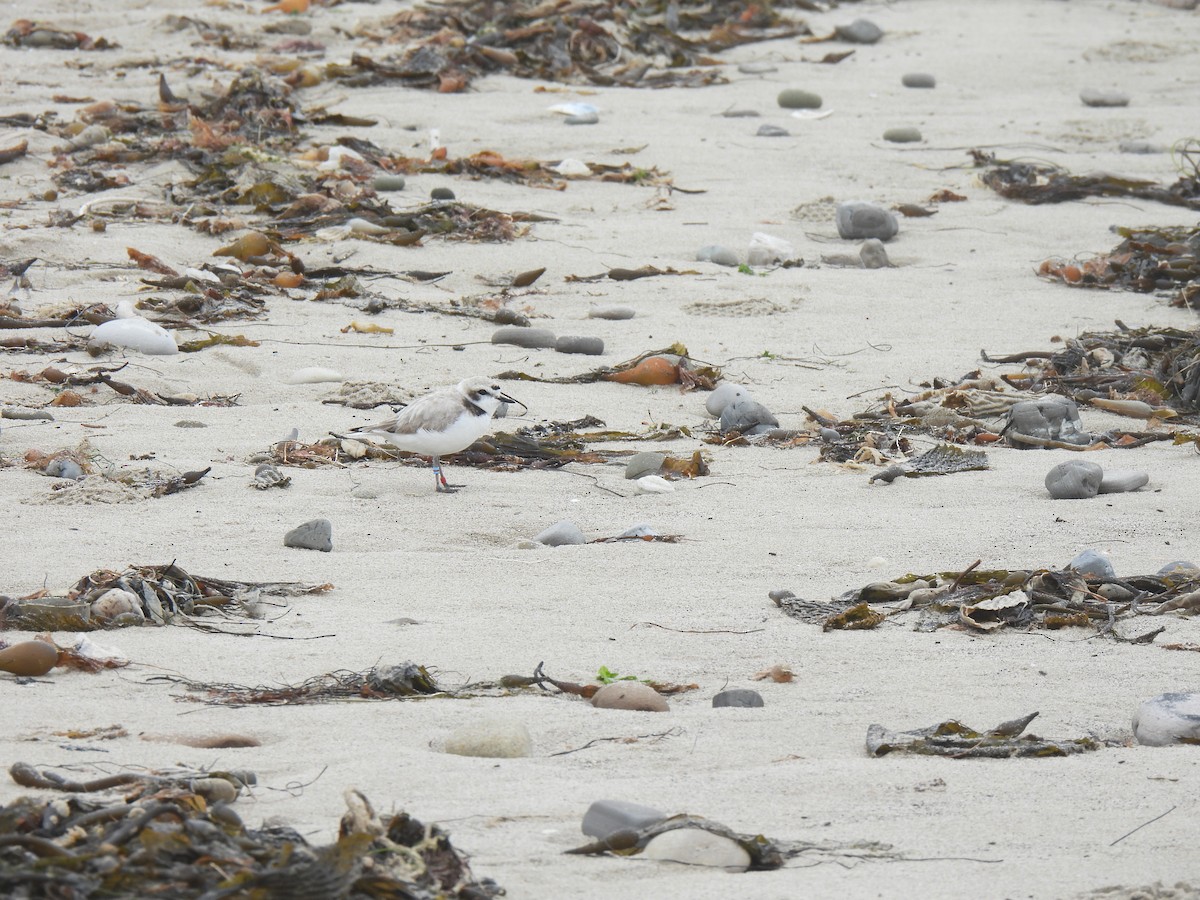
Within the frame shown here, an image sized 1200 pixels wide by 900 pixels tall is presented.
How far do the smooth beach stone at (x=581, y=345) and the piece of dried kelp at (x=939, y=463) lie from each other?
5.95ft

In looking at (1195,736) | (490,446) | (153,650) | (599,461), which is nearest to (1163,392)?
(599,461)

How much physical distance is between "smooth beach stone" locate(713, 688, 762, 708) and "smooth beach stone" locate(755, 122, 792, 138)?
7687 millimetres

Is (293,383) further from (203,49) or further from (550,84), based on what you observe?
(203,49)

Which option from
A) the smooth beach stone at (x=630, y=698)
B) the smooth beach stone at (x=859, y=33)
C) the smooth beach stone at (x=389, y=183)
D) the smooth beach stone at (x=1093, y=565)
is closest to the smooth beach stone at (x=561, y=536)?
the smooth beach stone at (x=630, y=698)

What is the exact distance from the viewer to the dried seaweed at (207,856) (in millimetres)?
2293

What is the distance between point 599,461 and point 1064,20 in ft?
33.6

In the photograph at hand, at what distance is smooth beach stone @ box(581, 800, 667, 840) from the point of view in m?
2.70

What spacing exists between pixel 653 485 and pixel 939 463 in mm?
1161

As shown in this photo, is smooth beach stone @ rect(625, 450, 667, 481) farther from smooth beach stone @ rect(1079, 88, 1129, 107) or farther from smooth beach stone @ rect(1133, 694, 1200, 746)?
smooth beach stone @ rect(1079, 88, 1129, 107)

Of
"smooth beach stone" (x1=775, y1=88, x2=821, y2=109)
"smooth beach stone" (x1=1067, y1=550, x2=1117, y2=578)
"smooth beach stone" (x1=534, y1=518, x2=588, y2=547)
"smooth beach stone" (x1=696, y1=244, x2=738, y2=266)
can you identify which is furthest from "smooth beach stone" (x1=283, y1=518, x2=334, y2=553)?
"smooth beach stone" (x1=775, y1=88, x2=821, y2=109)

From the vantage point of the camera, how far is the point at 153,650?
3.73m

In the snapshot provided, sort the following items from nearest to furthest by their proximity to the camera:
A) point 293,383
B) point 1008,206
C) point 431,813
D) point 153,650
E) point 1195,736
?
point 431,813 < point 1195,736 < point 153,650 < point 293,383 < point 1008,206

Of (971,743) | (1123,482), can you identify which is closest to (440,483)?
(1123,482)

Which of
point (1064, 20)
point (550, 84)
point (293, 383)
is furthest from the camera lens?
point (1064, 20)
